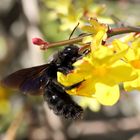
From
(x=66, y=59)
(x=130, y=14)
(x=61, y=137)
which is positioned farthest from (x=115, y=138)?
(x=66, y=59)

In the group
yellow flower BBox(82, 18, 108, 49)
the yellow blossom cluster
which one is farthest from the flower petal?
yellow flower BBox(82, 18, 108, 49)

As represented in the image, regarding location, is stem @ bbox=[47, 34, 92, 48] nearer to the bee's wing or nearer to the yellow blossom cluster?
the yellow blossom cluster

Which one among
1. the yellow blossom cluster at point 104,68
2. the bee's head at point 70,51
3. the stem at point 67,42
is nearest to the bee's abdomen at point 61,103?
the bee's head at point 70,51

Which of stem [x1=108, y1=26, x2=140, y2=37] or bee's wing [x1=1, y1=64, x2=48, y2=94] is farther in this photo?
bee's wing [x1=1, y1=64, x2=48, y2=94]

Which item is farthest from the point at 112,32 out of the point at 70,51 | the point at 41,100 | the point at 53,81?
the point at 41,100

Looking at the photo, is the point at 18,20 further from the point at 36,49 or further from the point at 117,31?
the point at 117,31

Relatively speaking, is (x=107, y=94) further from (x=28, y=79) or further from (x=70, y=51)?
(x=28, y=79)

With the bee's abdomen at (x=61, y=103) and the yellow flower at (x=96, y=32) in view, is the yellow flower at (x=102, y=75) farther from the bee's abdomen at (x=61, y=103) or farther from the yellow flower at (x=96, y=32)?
the bee's abdomen at (x=61, y=103)
